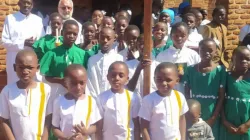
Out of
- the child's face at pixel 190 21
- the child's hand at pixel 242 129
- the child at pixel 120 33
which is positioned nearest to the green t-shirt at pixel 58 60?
the child at pixel 120 33

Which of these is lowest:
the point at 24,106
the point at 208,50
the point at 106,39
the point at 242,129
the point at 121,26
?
the point at 242,129

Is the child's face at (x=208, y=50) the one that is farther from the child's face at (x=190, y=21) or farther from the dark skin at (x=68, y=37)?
the child's face at (x=190, y=21)

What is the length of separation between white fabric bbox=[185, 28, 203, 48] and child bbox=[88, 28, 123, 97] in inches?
55.7

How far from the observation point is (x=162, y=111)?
3.81 m

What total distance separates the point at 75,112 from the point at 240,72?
1601 millimetres

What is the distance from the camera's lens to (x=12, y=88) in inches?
147

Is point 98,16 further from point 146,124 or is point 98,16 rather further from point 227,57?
point 146,124

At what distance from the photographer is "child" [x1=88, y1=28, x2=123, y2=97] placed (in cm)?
471

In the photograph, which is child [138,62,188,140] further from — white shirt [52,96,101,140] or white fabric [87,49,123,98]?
white fabric [87,49,123,98]

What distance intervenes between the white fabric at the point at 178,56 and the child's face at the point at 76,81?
1.38m

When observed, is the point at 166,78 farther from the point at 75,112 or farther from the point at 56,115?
the point at 56,115

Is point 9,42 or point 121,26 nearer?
point 121,26

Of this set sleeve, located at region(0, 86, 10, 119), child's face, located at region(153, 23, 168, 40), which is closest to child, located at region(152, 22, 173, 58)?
child's face, located at region(153, 23, 168, 40)

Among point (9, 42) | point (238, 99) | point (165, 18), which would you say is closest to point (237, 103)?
point (238, 99)
